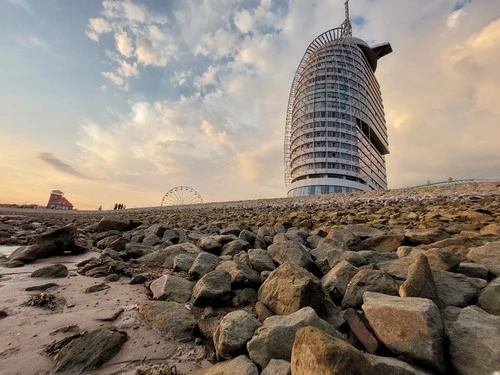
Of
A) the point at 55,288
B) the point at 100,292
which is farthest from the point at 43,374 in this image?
the point at 55,288

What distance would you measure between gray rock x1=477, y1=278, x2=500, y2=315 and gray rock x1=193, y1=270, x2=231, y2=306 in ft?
8.23

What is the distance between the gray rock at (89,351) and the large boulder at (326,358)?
1.55 metres

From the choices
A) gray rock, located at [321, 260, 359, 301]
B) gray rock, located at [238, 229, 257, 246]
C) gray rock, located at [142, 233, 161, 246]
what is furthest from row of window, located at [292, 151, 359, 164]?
gray rock, located at [321, 260, 359, 301]

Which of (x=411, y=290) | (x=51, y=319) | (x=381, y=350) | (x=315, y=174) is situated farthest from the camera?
(x=315, y=174)

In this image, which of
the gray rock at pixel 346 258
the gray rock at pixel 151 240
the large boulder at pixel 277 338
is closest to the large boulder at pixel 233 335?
the large boulder at pixel 277 338

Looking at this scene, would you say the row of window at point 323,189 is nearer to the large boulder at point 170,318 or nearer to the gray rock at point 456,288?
the gray rock at point 456,288

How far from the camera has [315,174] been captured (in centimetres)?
6078

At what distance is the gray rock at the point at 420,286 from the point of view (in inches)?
92.8

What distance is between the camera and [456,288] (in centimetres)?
263

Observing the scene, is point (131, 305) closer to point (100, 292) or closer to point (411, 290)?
point (100, 292)

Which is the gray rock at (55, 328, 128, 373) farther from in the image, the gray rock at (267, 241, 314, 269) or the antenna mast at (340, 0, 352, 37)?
the antenna mast at (340, 0, 352, 37)

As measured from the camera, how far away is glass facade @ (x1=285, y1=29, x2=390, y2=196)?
60562mm

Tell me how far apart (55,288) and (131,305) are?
1513 mm

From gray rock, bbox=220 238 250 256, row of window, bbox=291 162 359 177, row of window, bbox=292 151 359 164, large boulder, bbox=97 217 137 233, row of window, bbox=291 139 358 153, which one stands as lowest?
gray rock, bbox=220 238 250 256
